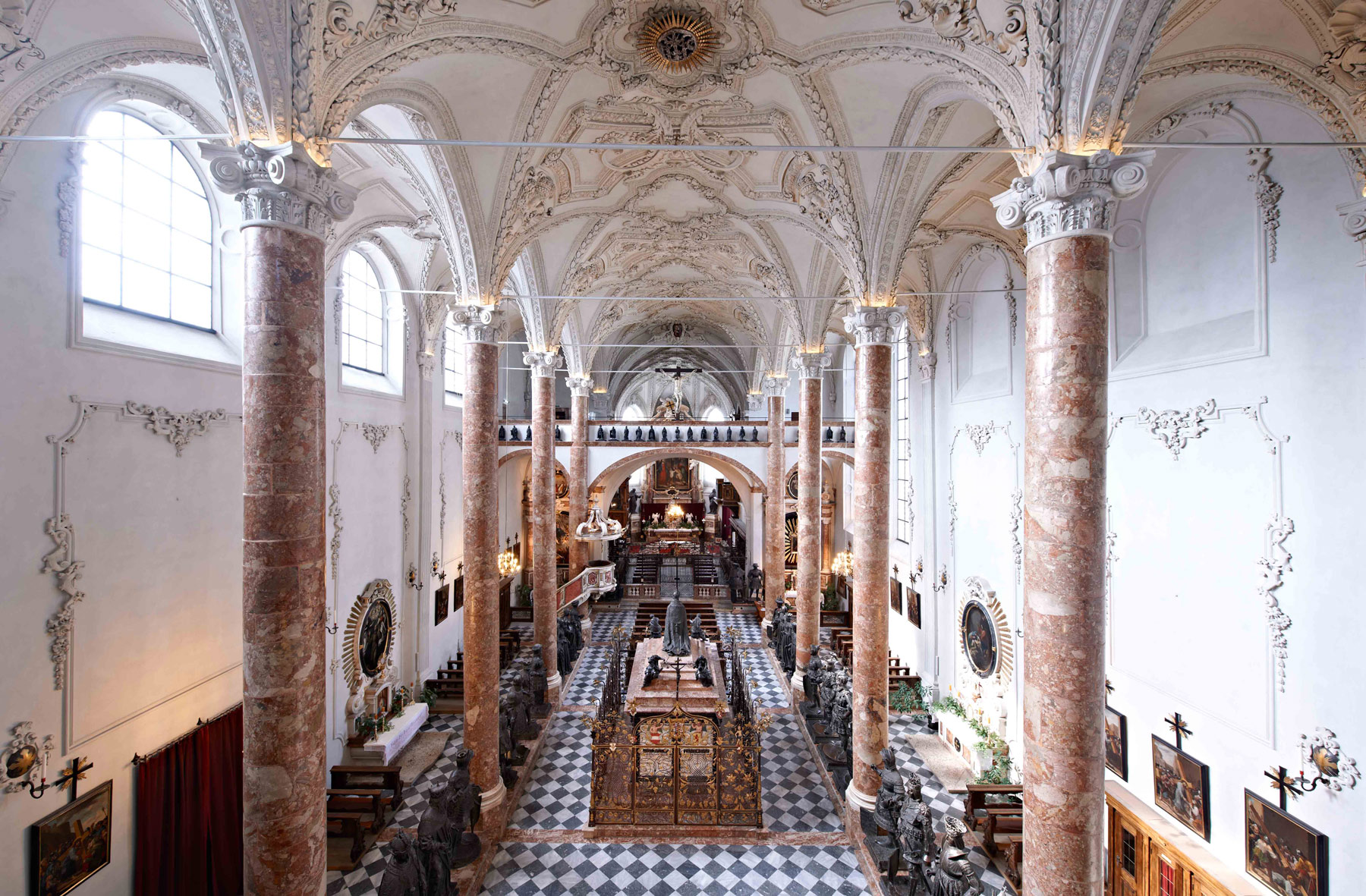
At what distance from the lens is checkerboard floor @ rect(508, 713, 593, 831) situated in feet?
29.4

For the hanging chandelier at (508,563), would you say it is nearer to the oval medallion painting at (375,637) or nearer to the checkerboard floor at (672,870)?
the oval medallion painting at (375,637)

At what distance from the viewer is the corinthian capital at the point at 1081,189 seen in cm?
431

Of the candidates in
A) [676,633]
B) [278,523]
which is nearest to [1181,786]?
[676,633]

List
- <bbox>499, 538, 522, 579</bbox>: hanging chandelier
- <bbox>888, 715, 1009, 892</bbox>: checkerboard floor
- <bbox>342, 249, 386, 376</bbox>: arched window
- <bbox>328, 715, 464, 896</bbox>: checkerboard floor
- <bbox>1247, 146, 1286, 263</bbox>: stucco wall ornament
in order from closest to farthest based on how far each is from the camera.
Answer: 1. <bbox>1247, 146, 1286, 263</bbox>: stucco wall ornament
2. <bbox>328, 715, 464, 896</bbox>: checkerboard floor
3. <bbox>888, 715, 1009, 892</bbox>: checkerboard floor
4. <bbox>342, 249, 386, 376</bbox>: arched window
5. <bbox>499, 538, 522, 579</bbox>: hanging chandelier

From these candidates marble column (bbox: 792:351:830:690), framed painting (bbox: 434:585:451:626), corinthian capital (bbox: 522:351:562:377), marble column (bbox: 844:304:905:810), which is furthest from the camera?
framed painting (bbox: 434:585:451:626)

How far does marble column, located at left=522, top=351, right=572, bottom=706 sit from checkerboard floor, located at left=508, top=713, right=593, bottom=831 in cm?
172

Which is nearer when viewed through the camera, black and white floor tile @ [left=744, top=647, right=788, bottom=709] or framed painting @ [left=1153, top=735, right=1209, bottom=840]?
framed painting @ [left=1153, top=735, right=1209, bottom=840]

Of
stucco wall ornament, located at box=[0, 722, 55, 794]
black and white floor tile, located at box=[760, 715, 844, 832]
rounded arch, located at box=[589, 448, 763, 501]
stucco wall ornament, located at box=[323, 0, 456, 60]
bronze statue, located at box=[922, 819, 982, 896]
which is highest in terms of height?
stucco wall ornament, located at box=[323, 0, 456, 60]

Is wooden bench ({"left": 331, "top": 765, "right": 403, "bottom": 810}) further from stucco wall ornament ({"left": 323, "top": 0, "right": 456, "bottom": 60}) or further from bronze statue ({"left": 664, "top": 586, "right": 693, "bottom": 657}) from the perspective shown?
stucco wall ornament ({"left": 323, "top": 0, "right": 456, "bottom": 60})

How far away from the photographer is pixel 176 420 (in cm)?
703

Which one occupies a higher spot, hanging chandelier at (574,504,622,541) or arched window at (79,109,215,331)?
arched window at (79,109,215,331)

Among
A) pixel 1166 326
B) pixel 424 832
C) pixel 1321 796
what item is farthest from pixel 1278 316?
pixel 424 832

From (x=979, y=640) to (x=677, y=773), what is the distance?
20.5 ft

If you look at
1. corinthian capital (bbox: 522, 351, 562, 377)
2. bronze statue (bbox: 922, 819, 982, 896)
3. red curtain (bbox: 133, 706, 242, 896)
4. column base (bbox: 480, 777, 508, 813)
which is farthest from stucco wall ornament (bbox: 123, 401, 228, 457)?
bronze statue (bbox: 922, 819, 982, 896)
